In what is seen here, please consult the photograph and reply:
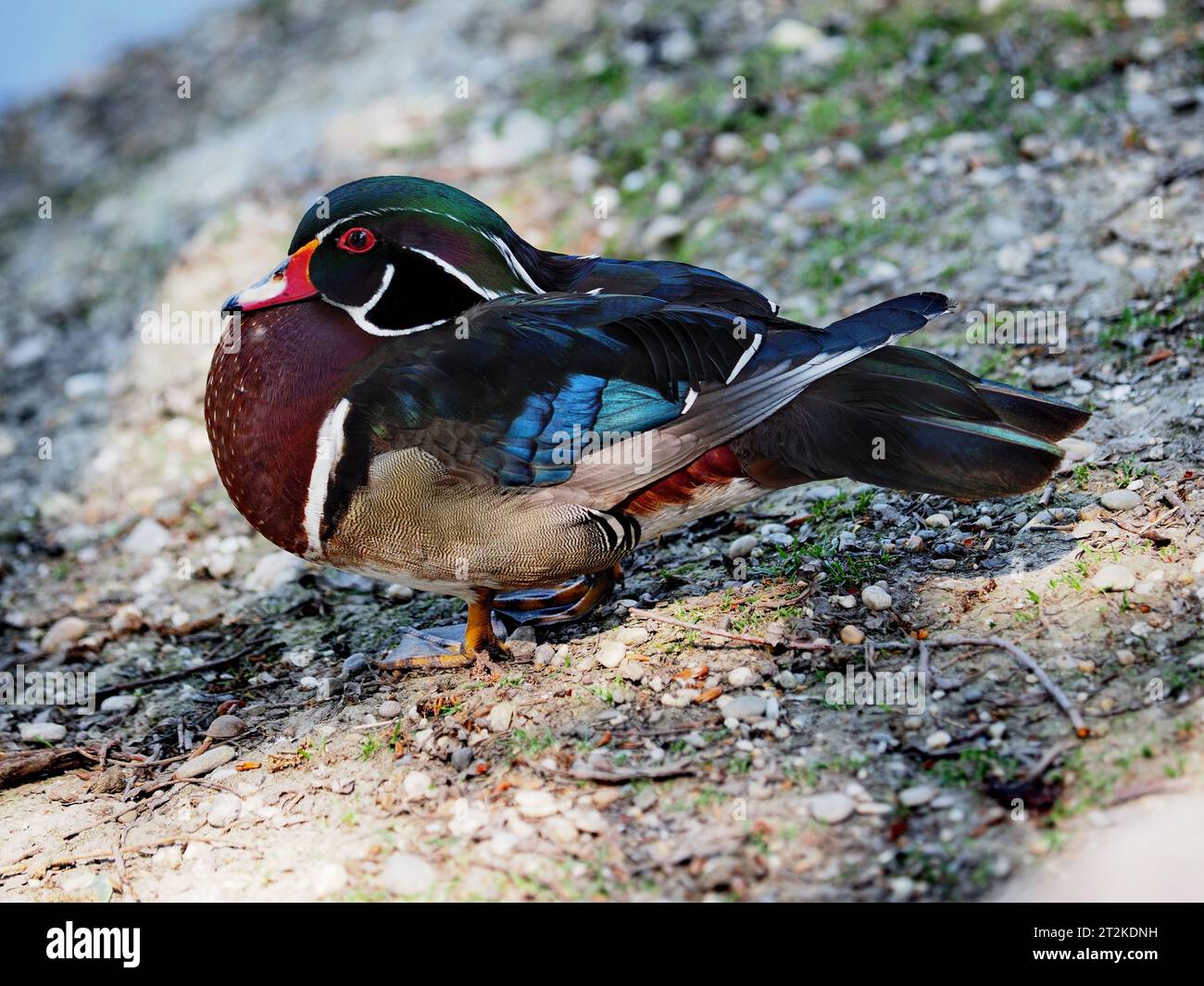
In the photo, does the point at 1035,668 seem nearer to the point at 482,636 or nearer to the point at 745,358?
the point at 745,358

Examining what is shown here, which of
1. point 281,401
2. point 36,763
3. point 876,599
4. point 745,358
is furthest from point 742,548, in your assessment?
point 36,763

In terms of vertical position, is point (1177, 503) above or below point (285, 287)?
below

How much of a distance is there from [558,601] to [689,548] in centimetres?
46

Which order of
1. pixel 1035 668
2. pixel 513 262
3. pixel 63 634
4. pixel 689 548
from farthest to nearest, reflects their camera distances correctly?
pixel 63 634
pixel 689 548
pixel 513 262
pixel 1035 668

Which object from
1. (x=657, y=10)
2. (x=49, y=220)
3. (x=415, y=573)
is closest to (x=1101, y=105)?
(x=657, y=10)

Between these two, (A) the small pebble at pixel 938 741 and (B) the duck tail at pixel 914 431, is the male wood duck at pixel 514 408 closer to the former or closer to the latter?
(B) the duck tail at pixel 914 431

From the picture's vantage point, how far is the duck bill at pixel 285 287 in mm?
3199

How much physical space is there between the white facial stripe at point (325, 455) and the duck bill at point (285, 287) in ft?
1.15

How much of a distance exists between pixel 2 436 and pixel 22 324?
964 millimetres

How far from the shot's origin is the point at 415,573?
10.3 ft

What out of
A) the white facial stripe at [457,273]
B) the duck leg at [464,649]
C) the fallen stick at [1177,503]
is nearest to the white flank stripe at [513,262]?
the white facial stripe at [457,273]

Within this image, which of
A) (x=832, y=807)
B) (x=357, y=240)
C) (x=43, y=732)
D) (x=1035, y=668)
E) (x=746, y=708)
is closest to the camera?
(x=832, y=807)

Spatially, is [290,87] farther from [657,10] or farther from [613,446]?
[613,446]

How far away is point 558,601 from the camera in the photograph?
11.8ft
